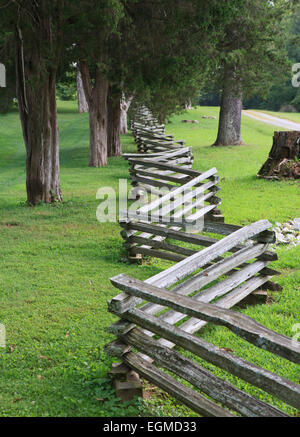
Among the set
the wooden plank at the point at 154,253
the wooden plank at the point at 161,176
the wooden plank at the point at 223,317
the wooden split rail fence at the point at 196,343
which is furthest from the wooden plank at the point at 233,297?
the wooden plank at the point at 161,176

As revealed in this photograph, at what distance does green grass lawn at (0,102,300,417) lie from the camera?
3730mm

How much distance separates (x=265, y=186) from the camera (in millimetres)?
12320

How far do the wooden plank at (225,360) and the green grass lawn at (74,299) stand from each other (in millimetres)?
616

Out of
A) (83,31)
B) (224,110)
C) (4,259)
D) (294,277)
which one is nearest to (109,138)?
(224,110)

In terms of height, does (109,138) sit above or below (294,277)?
above

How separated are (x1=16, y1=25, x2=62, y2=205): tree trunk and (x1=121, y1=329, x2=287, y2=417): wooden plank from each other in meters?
7.33

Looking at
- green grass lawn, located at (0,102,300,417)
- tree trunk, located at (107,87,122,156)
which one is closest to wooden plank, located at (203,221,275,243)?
green grass lawn, located at (0,102,300,417)

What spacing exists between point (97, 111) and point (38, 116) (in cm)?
656

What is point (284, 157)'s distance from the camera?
12.8m

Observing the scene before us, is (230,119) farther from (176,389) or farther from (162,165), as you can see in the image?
(176,389)

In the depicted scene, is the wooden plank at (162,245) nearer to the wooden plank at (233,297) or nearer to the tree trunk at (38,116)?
the wooden plank at (233,297)

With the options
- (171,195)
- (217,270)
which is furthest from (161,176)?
(217,270)

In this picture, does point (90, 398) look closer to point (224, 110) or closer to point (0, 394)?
point (0, 394)
